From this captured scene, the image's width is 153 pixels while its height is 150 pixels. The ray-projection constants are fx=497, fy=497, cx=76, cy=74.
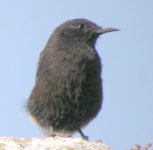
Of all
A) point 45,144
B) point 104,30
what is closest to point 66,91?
point 104,30

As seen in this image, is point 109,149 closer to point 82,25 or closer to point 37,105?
point 37,105

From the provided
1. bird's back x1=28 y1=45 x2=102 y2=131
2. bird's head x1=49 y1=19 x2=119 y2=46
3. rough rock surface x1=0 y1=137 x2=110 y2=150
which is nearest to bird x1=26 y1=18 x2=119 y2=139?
bird's back x1=28 y1=45 x2=102 y2=131

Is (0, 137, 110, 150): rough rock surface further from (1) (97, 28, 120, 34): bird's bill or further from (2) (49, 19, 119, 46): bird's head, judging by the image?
(1) (97, 28, 120, 34): bird's bill

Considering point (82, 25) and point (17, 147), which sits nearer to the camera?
point (17, 147)

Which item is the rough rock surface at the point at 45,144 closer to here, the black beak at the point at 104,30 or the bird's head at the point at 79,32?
the bird's head at the point at 79,32

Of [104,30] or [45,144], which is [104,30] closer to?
[104,30]

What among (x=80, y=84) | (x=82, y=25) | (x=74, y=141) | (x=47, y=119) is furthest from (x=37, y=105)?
(x=74, y=141)

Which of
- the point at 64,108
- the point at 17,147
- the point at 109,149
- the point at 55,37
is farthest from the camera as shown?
the point at 55,37

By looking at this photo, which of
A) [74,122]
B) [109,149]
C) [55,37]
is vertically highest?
[55,37]
